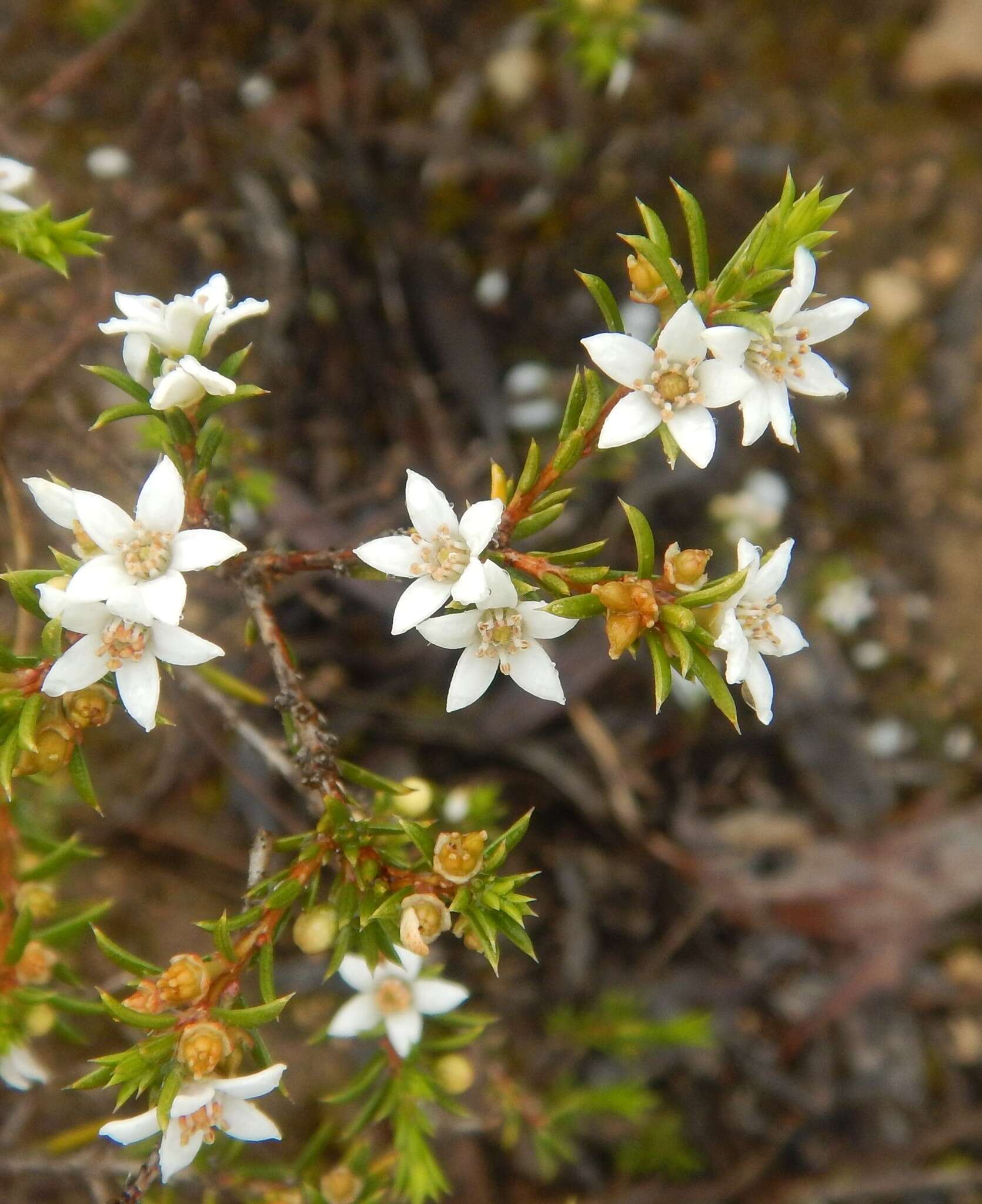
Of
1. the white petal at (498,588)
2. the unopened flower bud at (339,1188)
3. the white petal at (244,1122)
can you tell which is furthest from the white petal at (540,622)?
the unopened flower bud at (339,1188)

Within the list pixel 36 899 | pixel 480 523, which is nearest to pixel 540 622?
pixel 480 523

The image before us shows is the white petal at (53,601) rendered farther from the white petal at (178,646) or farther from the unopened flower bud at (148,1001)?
the unopened flower bud at (148,1001)

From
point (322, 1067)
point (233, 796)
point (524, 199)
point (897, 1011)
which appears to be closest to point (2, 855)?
point (233, 796)

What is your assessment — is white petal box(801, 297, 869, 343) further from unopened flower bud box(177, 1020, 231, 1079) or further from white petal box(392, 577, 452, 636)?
unopened flower bud box(177, 1020, 231, 1079)

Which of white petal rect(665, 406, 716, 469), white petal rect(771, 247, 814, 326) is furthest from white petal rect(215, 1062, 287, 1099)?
white petal rect(771, 247, 814, 326)

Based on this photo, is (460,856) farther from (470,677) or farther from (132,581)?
(132,581)
